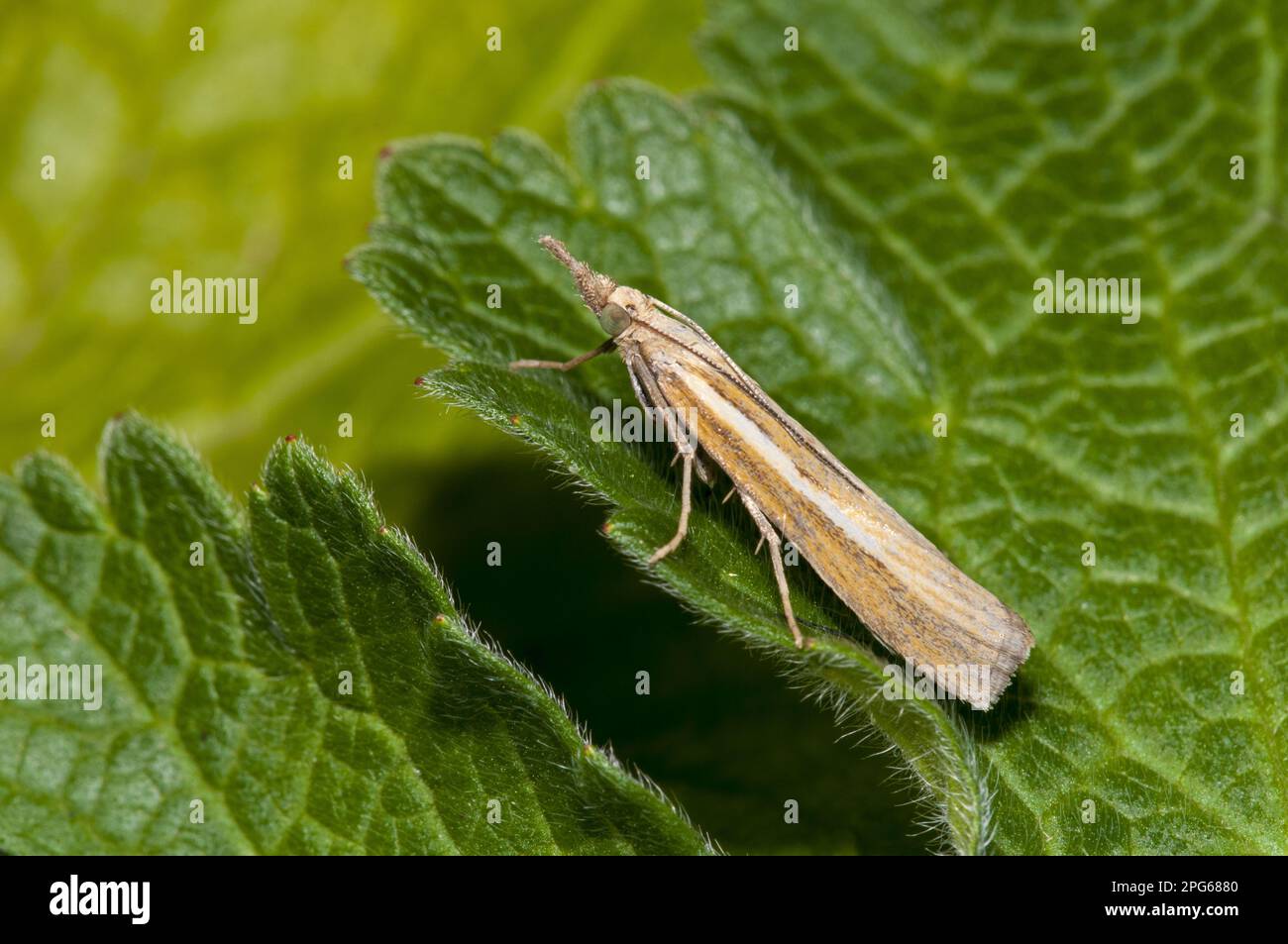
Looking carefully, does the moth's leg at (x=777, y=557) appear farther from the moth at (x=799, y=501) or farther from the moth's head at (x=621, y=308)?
the moth's head at (x=621, y=308)

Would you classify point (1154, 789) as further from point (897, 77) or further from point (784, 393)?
point (897, 77)

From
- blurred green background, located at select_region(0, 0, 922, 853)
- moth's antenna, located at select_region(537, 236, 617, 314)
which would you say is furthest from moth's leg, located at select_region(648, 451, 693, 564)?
blurred green background, located at select_region(0, 0, 922, 853)

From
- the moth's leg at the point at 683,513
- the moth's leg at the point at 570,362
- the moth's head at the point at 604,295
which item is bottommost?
the moth's leg at the point at 683,513

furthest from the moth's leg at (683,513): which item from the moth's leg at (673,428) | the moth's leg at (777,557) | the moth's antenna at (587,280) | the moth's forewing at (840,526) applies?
the moth's antenna at (587,280)

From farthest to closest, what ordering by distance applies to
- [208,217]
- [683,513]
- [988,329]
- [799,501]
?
[208,217], [988,329], [799,501], [683,513]

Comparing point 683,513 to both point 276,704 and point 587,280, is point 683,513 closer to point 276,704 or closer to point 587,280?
point 587,280

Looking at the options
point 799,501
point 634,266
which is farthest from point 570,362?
point 799,501

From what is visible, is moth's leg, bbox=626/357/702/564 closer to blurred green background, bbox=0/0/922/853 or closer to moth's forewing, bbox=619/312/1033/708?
moth's forewing, bbox=619/312/1033/708
